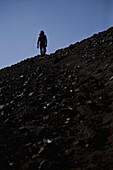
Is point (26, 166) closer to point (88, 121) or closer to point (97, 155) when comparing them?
point (97, 155)

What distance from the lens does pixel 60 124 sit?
308 inches

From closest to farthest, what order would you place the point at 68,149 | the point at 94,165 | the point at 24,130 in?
the point at 94,165 → the point at 68,149 → the point at 24,130

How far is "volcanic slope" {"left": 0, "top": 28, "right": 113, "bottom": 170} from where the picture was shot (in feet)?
19.1

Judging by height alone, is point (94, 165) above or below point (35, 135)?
below

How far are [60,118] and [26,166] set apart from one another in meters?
2.79

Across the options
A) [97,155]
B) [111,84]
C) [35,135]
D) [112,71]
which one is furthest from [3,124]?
[112,71]

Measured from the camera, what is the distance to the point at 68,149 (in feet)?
20.5

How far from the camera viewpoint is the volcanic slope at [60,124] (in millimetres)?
5824

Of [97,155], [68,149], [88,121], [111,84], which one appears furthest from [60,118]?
[111,84]

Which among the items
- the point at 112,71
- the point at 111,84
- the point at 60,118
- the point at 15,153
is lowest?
the point at 15,153

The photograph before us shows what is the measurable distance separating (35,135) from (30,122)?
113cm

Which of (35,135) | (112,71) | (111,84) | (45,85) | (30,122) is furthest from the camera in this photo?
(45,85)

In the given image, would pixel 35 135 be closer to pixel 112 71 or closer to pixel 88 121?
pixel 88 121

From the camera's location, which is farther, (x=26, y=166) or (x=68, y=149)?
(x=68, y=149)
